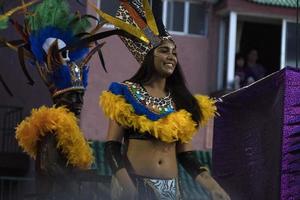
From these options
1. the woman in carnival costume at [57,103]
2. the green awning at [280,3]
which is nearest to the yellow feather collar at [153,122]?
the woman in carnival costume at [57,103]

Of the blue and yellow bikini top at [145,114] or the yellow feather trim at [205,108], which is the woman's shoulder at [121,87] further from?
the yellow feather trim at [205,108]

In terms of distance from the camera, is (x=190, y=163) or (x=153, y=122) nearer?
(x=153, y=122)

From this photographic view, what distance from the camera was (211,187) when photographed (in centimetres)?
463

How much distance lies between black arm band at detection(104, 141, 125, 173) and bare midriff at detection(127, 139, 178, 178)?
89 millimetres

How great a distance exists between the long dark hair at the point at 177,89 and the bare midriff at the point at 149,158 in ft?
0.90

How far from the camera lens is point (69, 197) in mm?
4879

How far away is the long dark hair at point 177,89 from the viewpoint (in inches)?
189

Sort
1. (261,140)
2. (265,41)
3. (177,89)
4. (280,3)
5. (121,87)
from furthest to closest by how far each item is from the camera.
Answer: (265,41) → (280,3) → (261,140) → (177,89) → (121,87)

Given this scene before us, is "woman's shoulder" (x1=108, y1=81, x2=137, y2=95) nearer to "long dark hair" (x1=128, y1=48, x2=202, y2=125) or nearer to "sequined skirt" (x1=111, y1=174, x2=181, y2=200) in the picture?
"long dark hair" (x1=128, y1=48, x2=202, y2=125)

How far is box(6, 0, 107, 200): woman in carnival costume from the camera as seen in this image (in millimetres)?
4965

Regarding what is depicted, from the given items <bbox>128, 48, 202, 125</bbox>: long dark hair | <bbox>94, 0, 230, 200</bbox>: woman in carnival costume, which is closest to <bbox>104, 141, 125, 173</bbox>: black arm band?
<bbox>94, 0, 230, 200</bbox>: woman in carnival costume

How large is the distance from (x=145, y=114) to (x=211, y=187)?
558 millimetres

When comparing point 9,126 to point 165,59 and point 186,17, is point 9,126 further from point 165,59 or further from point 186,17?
point 165,59

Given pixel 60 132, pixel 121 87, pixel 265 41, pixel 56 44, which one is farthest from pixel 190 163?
pixel 265 41
